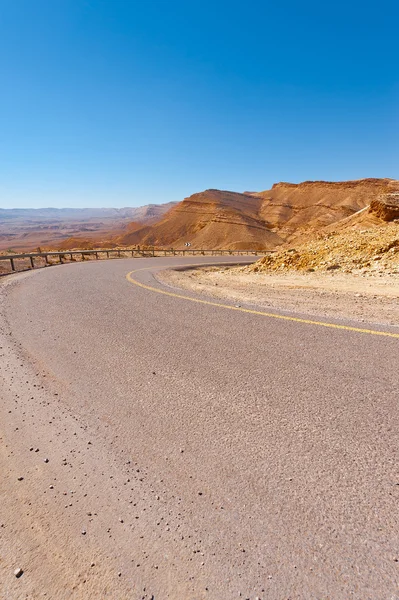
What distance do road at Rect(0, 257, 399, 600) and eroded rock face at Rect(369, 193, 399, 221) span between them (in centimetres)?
2234

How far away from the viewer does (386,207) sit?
2295 cm

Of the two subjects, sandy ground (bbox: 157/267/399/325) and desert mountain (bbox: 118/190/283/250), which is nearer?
sandy ground (bbox: 157/267/399/325)

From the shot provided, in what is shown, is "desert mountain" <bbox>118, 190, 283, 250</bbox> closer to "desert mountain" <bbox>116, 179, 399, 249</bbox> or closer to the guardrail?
"desert mountain" <bbox>116, 179, 399, 249</bbox>

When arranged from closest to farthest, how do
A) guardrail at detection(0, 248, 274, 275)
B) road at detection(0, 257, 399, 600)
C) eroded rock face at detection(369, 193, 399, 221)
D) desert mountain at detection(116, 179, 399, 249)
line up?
road at detection(0, 257, 399, 600) → guardrail at detection(0, 248, 274, 275) → eroded rock face at detection(369, 193, 399, 221) → desert mountain at detection(116, 179, 399, 249)

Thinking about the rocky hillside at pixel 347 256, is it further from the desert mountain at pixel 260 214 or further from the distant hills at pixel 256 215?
the desert mountain at pixel 260 214

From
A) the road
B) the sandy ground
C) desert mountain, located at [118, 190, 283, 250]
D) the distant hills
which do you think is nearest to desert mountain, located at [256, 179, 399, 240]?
the distant hills

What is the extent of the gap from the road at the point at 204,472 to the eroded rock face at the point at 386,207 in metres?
22.3

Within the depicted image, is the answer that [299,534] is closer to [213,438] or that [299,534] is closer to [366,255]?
[213,438]

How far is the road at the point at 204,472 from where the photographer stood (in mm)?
1610

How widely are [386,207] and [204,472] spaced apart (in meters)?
25.9

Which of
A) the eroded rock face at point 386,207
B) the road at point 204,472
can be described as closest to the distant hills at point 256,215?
the eroded rock face at point 386,207

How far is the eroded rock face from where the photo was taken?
22594 millimetres

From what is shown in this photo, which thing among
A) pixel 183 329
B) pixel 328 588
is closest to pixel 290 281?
pixel 183 329

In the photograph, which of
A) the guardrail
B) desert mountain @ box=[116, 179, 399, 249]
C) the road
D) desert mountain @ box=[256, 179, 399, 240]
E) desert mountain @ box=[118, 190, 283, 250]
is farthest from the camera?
desert mountain @ box=[256, 179, 399, 240]
